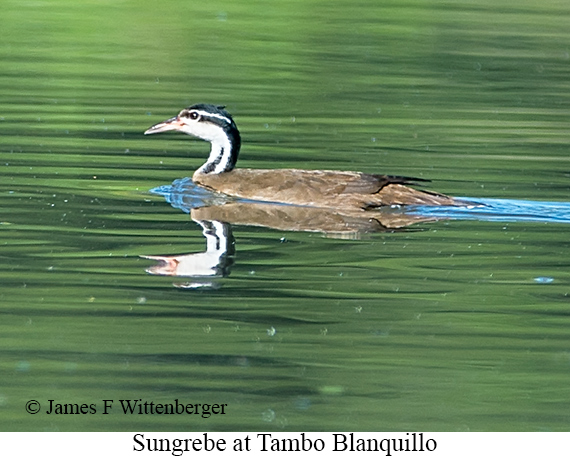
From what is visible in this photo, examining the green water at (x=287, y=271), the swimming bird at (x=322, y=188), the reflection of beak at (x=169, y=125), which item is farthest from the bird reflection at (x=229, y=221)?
the reflection of beak at (x=169, y=125)

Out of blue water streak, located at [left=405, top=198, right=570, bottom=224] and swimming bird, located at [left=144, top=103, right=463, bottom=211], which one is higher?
swimming bird, located at [left=144, top=103, right=463, bottom=211]

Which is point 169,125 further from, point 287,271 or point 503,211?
point 287,271

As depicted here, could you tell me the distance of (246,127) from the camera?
19422 mm

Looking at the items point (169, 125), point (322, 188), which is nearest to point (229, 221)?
point (322, 188)

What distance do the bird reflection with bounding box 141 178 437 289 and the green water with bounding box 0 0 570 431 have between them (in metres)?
0.18

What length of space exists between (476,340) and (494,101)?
13.0 meters

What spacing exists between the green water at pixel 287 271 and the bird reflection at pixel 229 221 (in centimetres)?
18

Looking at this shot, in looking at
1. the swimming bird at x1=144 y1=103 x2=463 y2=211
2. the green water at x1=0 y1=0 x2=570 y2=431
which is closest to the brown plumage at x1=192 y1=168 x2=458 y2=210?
the swimming bird at x1=144 y1=103 x2=463 y2=211

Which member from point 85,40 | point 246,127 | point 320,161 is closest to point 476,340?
point 320,161

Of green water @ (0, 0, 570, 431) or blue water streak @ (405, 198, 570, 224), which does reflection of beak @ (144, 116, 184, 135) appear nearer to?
green water @ (0, 0, 570, 431)

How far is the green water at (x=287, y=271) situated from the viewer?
9.01 m

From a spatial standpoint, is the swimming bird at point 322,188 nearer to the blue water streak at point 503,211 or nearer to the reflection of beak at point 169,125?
the blue water streak at point 503,211

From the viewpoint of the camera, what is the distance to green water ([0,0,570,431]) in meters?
9.01
